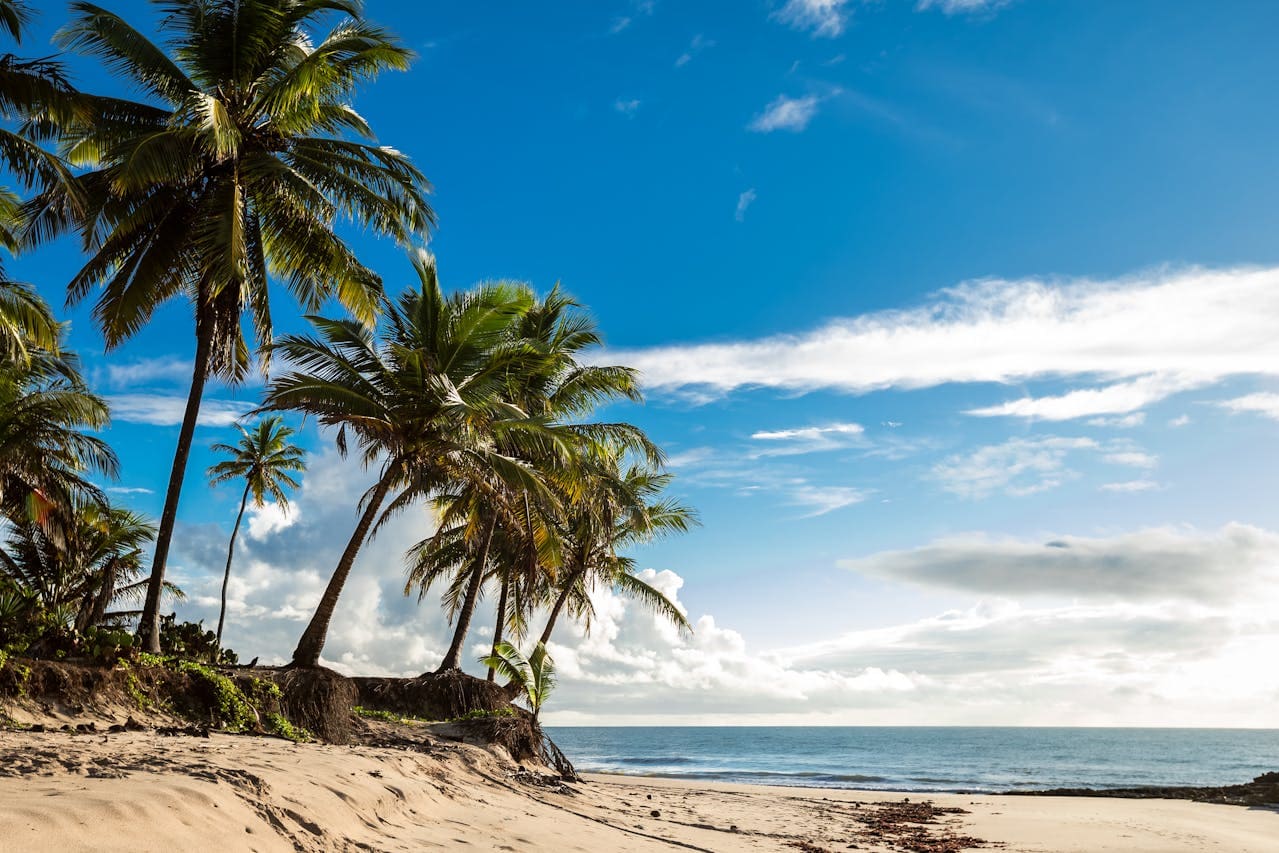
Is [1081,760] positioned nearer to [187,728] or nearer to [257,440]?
[257,440]

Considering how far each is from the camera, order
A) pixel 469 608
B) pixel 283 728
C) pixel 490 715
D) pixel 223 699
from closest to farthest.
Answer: pixel 223 699 < pixel 283 728 < pixel 490 715 < pixel 469 608

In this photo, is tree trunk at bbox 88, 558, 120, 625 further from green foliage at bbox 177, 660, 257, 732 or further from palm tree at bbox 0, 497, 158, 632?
green foliage at bbox 177, 660, 257, 732

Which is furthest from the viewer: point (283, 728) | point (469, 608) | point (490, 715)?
point (469, 608)

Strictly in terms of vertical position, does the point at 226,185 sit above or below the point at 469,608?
above

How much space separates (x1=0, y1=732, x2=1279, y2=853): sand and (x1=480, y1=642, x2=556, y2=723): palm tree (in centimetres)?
264

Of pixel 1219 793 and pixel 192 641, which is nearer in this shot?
pixel 192 641

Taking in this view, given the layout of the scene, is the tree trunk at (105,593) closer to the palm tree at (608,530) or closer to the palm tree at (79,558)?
the palm tree at (79,558)

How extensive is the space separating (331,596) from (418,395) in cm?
368

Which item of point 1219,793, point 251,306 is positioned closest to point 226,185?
point 251,306

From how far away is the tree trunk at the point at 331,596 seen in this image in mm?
13758

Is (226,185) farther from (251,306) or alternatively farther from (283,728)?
(283,728)

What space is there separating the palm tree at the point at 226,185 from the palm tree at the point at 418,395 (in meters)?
1.22

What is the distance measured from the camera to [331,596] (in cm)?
1406

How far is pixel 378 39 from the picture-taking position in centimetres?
1394
